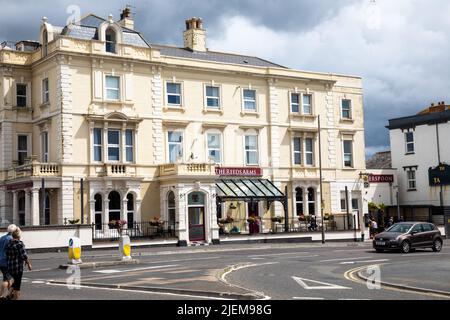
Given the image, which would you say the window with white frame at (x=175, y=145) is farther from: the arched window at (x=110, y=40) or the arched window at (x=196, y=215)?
the arched window at (x=110, y=40)

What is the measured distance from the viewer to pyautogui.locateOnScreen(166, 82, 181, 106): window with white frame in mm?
47781

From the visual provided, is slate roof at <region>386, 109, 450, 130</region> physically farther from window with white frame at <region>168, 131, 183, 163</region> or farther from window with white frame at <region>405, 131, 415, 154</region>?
window with white frame at <region>168, 131, 183, 163</region>

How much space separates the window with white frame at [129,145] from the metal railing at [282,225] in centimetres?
717

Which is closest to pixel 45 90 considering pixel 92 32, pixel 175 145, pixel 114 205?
pixel 92 32

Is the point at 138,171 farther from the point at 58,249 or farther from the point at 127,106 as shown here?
the point at 58,249

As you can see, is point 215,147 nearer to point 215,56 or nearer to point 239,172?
point 239,172

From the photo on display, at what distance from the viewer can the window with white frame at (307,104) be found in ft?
176

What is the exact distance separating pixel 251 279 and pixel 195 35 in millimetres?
34990

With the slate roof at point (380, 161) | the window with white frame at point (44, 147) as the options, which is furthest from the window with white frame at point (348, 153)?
the window with white frame at point (44, 147)

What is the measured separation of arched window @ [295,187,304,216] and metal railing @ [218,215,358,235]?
1.20m

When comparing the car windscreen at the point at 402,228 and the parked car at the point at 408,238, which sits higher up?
the car windscreen at the point at 402,228

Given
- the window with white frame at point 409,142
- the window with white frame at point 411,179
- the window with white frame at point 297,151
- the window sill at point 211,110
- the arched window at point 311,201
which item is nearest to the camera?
the window sill at point 211,110

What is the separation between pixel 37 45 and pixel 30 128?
6156 millimetres
